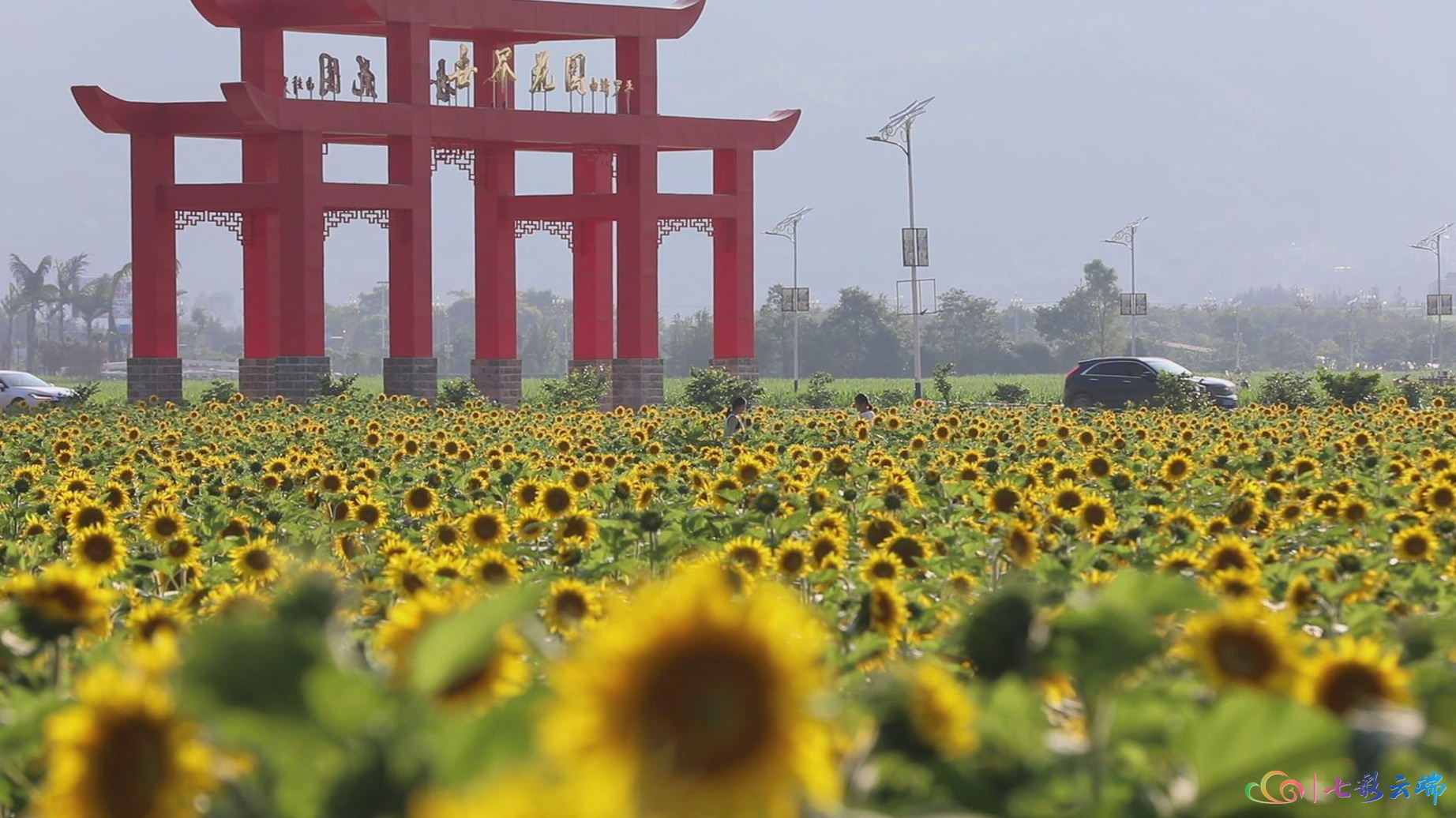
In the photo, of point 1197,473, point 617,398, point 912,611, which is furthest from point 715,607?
point 617,398

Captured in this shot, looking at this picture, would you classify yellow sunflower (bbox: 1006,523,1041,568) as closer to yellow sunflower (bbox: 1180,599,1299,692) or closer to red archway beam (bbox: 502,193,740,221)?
yellow sunflower (bbox: 1180,599,1299,692)

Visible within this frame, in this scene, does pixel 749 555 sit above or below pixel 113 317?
below

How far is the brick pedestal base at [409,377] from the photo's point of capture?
1158 inches

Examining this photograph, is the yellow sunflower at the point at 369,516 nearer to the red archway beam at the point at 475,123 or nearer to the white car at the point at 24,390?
the red archway beam at the point at 475,123

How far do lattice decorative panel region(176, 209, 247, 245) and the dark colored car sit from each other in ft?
47.7

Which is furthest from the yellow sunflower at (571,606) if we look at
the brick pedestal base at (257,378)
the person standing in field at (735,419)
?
the brick pedestal base at (257,378)

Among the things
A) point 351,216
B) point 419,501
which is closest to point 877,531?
point 419,501

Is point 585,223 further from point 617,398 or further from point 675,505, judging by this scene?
point 675,505

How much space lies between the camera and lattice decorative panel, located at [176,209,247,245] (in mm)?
29750

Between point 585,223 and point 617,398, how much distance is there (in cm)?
452

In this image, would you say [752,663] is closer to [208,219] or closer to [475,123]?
[475,123]

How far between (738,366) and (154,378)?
10186 millimetres

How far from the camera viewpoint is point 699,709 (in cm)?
116

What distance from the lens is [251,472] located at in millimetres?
8664
